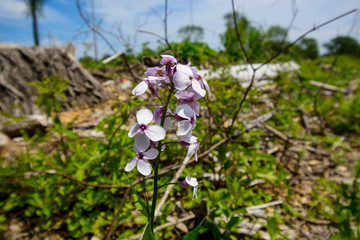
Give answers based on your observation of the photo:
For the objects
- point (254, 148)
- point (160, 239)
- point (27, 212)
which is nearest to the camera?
point (160, 239)

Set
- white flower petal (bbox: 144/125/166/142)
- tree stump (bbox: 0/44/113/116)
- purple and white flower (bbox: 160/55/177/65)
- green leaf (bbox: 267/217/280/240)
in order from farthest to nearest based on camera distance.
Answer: tree stump (bbox: 0/44/113/116) → green leaf (bbox: 267/217/280/240) → purple and white flower (bbox: 160/55/177/65) → white flower petal (bbox: 144/125/166/142)

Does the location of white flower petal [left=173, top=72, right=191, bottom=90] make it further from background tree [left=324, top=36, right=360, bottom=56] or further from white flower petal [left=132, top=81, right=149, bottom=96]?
background tree [left=324, top=36, right=360, bottom=56]

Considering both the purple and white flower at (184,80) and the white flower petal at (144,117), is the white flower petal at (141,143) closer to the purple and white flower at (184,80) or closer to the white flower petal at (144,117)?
the white flower petal at (144,117)

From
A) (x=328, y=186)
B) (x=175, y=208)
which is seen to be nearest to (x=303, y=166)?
(x=328, y=186)

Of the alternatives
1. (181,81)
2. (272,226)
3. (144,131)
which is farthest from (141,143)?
(272,226)

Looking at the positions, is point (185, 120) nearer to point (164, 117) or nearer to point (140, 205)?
point (164, 117)

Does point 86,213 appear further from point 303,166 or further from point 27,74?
point 27,74

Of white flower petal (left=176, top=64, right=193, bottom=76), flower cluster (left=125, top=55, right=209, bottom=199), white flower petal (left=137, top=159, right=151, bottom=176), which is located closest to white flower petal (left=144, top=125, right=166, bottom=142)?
flower cluster (left=125, top=55, right=209, bottom=199)

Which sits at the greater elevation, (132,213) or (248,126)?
(248,126)
